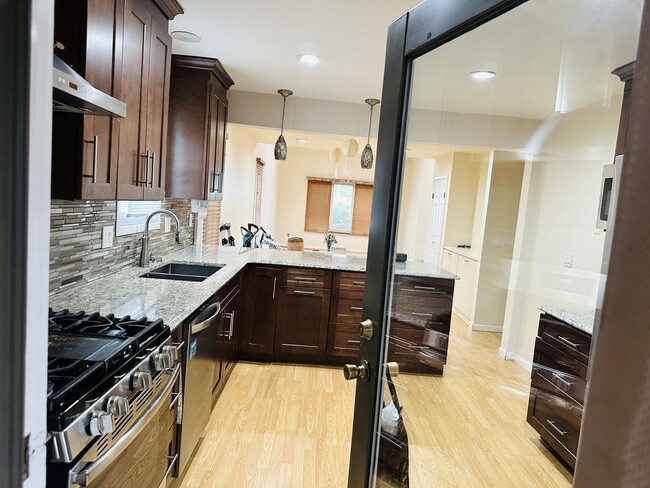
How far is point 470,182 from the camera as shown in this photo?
123cm

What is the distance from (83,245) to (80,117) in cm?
86

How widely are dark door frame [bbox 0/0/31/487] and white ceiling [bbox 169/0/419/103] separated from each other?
74.2 inches

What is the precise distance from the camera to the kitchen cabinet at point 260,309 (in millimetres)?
3543

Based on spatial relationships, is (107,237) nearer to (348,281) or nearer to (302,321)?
(302,321)

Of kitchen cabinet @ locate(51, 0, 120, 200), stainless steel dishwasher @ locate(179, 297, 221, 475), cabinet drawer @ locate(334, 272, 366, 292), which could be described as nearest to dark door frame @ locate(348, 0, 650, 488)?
stainless steel dishwasher @ locate(179, 297, 221, 475)

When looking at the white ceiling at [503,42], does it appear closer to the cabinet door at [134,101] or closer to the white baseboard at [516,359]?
the cabinet door at [134,101]

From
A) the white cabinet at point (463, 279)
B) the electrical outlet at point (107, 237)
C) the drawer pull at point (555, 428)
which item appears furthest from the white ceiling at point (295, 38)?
the drawer pull at point (555, 428)

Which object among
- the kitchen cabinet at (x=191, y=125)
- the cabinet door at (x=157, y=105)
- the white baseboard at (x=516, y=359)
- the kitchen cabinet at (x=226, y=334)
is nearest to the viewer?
the white baseboard at (x=516, y=359)

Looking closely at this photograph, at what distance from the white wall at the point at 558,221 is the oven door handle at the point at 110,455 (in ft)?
3.62

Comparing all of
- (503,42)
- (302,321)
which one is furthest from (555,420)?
(302,321)

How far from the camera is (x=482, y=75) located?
1109mm

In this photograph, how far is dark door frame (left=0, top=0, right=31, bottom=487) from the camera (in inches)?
23.0

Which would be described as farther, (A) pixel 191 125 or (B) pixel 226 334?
(A) pixel 191 125

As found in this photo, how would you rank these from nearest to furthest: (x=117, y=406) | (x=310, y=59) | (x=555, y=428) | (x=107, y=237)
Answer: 1. (x=555, y=428)
2. (x=117, y=406)
3. (x=107, y=237)
4. (x=310, y=59)
